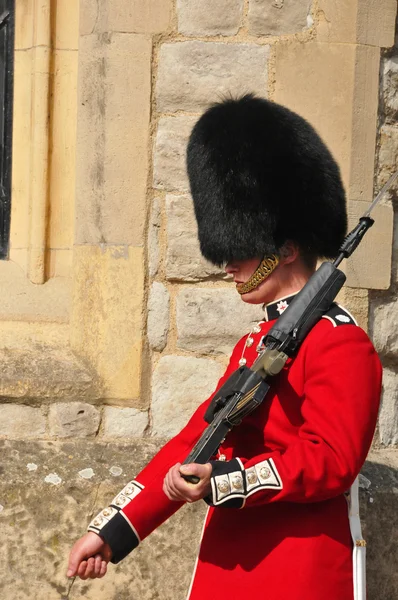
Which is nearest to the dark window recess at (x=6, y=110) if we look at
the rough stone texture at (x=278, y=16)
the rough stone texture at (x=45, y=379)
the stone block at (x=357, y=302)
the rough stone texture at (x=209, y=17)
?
the rough stone texture at (x=45, y=379)

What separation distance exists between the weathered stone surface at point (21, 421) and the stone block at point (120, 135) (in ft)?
2.13

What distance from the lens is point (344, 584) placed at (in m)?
2.40

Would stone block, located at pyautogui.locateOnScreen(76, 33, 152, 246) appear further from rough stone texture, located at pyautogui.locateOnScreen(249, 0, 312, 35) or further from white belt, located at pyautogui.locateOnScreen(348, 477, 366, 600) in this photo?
white belt, located at pyautogui.locateOnScreen(348, 477, 366, 600)

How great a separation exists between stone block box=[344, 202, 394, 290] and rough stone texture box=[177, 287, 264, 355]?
14.2 inches

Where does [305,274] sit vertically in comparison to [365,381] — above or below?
above

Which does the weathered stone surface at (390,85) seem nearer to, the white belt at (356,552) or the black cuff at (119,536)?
the white belt at (356,552)

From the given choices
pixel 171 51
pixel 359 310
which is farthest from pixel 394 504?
pixel 171 51

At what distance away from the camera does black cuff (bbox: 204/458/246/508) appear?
2254 mm

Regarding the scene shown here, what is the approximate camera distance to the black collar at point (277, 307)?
8.45 ft

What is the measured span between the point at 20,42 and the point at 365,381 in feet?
7.78

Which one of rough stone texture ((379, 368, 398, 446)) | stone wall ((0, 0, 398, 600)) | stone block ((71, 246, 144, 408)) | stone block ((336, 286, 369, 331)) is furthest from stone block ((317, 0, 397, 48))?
rough stone texture ((379, 368, 398, 446))

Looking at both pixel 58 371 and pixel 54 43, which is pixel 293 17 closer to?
pixel 54 43

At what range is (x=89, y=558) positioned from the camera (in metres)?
2.57

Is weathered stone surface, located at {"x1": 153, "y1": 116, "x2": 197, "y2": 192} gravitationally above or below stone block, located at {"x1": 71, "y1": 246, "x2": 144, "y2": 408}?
above
